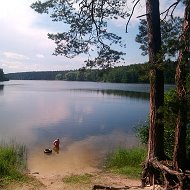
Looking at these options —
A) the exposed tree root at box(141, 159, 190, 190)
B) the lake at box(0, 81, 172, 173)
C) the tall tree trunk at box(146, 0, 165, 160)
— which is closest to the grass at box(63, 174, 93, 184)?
the exposed tree root at box(141, 159, 190, 190)

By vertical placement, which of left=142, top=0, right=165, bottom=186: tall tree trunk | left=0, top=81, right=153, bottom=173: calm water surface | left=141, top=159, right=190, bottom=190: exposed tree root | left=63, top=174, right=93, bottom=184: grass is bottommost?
left=0, top=81, right=153, bottom=173: calm water surface

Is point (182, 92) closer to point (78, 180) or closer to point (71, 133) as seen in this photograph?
point (78, 180)

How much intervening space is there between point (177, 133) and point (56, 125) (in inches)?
1045

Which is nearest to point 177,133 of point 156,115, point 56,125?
point 156,115

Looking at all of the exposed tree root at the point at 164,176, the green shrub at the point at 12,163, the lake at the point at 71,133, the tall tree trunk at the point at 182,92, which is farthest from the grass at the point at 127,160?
the tall tree trunk at the point at 182,92

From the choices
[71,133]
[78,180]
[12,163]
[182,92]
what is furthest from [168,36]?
[71,133]

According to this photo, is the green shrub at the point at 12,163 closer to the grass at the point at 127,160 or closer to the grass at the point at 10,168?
the grass at the point at 10,168

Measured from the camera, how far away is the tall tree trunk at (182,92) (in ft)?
29.6

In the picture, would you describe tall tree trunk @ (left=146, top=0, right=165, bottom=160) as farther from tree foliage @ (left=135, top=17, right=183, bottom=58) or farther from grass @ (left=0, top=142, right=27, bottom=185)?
grass @ (left=0, top=142, right=27, bottom=185)

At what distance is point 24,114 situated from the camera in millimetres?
45594

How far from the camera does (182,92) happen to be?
32.2 feet

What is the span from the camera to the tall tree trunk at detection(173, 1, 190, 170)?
9016 mm

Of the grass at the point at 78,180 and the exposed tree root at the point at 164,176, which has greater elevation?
the exposed tree root at the point at 164,176

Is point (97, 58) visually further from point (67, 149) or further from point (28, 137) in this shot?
point (28, 137)
